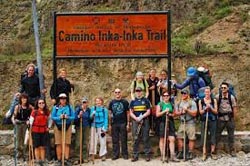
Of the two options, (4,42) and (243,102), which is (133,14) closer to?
(243,102)

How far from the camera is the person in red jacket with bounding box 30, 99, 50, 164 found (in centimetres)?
1188

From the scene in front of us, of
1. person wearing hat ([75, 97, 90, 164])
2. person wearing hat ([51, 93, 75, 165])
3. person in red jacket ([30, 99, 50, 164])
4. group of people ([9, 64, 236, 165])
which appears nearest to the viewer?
person in red jacket ([30, 99, 50, 164])

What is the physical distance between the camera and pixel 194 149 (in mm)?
12656

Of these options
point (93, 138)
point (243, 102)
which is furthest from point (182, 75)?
point (93, 138)

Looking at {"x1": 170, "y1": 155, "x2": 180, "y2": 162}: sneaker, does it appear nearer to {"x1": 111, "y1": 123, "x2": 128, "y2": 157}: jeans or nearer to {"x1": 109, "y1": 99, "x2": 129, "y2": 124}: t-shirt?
{"x1": 111, "y1": 123, "x2": 128, "y2": 157}: jeans

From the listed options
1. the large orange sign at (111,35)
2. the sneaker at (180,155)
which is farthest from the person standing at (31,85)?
the sneaker at (180,155)

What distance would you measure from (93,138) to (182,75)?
821 centimetres

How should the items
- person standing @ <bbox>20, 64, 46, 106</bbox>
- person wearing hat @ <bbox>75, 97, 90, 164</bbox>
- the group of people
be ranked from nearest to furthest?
the group of people → person wearing hat @ <bbox>75, 97, 90, 164</bbox> → person standing @ <bbox>20, 64, 46, 106</bbox>

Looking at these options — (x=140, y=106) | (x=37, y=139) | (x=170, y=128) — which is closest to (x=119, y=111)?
(x=140, y=106)

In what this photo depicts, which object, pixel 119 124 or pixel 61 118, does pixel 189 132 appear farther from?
pixel 61 118

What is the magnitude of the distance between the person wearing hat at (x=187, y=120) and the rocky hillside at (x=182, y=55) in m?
5.62

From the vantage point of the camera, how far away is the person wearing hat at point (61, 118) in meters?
12.0

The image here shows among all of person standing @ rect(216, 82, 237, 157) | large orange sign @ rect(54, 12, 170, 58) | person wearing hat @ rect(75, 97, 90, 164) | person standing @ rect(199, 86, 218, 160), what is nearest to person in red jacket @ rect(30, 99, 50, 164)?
person wearing hat @ rect(75, 97, 90, 164)

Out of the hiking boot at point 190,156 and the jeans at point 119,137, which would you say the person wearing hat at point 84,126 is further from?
the hiking boot at point 190,156
